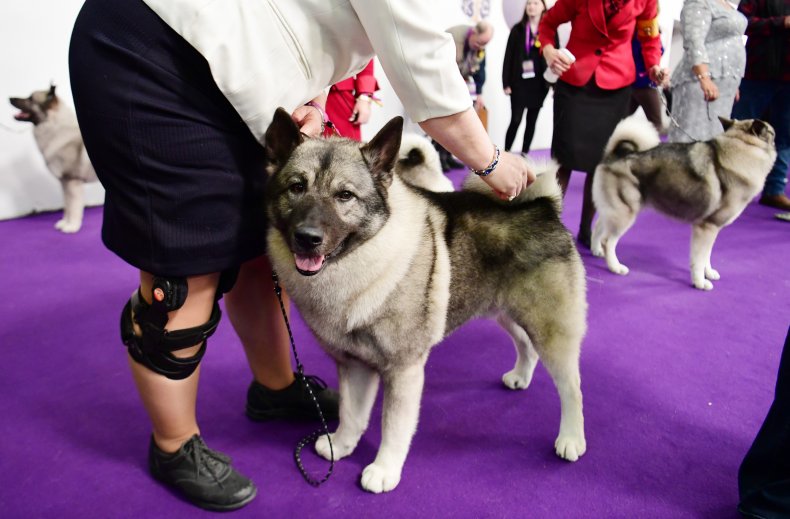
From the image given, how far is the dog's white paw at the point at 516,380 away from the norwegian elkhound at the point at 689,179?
5.10ft

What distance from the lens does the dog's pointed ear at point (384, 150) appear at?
46.3 inches

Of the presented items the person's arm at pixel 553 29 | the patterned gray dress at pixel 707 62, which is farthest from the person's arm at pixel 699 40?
the person's arm at pixel 553 29

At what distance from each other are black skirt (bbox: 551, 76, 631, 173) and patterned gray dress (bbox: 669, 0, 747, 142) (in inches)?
34.3

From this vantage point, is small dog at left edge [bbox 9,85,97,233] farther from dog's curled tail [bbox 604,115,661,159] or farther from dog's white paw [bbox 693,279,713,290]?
dog's white paw [bbox 693,279,713,290]

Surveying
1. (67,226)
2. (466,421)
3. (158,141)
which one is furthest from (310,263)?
(67,226)

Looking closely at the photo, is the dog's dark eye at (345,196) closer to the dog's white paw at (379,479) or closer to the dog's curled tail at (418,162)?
the dog's white paw at (379,479)

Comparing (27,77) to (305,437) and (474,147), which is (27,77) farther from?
(474,147)

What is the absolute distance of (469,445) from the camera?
1.62m

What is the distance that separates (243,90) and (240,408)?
3.94 feet

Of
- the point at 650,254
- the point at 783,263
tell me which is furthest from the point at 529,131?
the point at 783,263

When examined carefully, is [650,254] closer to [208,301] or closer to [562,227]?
[562,227]

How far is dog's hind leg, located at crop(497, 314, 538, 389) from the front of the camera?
1820mm

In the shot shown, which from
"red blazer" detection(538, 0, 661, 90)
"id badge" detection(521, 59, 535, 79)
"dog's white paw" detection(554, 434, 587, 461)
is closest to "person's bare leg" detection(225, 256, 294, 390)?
"dog's white paw" detection(554, 434, 587, 461)

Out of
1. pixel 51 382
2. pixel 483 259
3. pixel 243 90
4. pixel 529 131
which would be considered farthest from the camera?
pixel 529 131
